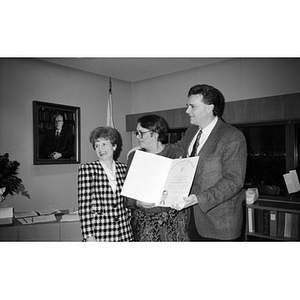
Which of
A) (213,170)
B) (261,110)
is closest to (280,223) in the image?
(261,110)

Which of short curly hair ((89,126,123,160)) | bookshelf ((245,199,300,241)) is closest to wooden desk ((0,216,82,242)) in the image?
short curly hair ((89,126,123,160))

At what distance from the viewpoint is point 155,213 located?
4.30 ft

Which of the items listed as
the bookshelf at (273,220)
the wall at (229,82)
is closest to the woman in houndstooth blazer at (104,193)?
the wall at (229,82)

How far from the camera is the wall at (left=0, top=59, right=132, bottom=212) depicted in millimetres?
1326

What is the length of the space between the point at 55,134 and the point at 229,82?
103 cm

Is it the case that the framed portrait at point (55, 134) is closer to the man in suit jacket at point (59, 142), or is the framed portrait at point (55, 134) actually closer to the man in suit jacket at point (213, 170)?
the man in suit jacket at point (59, 142)

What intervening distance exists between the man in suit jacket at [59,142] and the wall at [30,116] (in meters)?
0.07

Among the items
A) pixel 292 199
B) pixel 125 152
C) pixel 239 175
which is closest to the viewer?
pixel 239 175

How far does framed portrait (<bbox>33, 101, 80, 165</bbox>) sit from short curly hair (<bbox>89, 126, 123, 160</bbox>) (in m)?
0.10
